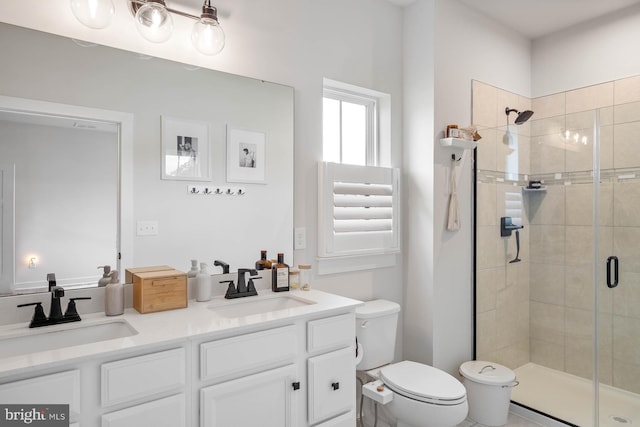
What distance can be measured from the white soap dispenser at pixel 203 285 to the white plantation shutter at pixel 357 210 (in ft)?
2.40

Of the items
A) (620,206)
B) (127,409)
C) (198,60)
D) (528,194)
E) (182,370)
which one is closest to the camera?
(127,409)

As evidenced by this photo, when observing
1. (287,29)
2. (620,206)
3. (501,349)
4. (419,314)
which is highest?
(287,29)

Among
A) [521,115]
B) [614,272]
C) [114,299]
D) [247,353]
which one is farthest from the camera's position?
[521,115]

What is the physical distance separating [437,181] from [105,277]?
201cm

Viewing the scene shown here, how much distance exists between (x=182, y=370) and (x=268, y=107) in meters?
1.38

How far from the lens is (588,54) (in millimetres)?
3045

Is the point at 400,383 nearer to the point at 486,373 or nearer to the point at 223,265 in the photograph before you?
the point at 486,373

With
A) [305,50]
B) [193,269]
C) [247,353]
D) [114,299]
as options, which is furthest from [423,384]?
[305,50]

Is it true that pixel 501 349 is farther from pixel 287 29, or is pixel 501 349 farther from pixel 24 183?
pixel 24 183

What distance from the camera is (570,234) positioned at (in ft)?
8.69

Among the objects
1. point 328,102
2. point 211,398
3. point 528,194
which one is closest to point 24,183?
point 211,398

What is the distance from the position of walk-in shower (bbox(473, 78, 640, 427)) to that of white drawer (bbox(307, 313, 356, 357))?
→ 147 centimetres

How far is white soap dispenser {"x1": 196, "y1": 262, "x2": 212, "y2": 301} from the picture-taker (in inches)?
71.6

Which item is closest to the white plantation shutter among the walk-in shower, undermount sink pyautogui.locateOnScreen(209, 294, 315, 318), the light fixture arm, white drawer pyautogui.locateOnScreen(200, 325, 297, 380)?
undermount sink pyautogui.locateOnScreen(209, 294, 315, 318)
